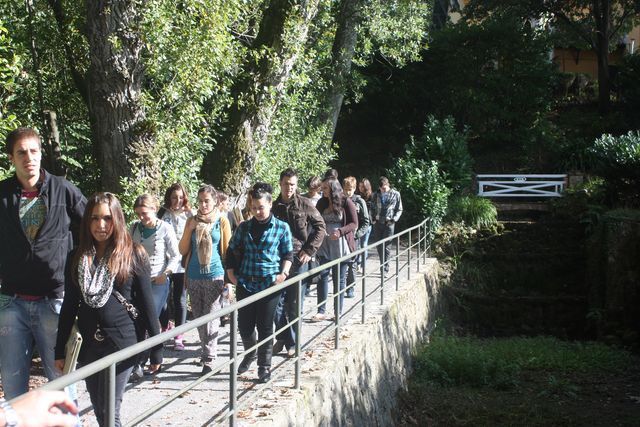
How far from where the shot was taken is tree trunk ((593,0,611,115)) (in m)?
27.4

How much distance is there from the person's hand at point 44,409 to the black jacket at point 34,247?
2633mm

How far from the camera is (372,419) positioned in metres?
8.05

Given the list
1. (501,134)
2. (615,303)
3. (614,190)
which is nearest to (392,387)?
(615,303)

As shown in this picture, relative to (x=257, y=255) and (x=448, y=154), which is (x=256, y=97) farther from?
(x=448, y=154)

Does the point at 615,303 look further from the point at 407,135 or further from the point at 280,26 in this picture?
the point at 407,135

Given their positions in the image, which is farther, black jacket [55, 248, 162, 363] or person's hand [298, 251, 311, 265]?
person's hand [298, 251, 311, 265]

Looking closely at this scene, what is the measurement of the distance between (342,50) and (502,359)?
367 inches

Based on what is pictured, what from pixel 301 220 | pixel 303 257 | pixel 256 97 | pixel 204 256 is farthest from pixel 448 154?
pixel 204 256

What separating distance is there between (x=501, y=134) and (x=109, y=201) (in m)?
22.1

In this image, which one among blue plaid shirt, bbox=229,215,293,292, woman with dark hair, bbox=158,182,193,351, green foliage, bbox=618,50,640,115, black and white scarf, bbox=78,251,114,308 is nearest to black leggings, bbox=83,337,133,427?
black and white scarf, bbox=78,251,114,308

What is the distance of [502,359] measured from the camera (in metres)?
12.7

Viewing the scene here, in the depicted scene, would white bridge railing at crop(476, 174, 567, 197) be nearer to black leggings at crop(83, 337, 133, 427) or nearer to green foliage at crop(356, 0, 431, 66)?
green foliage at crop(356, 0, 431, 66)

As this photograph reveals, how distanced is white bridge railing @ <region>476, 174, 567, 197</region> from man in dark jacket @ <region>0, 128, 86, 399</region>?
18798 mm

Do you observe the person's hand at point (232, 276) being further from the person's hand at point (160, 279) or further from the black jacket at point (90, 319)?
the black jacket at point (90, 319)
